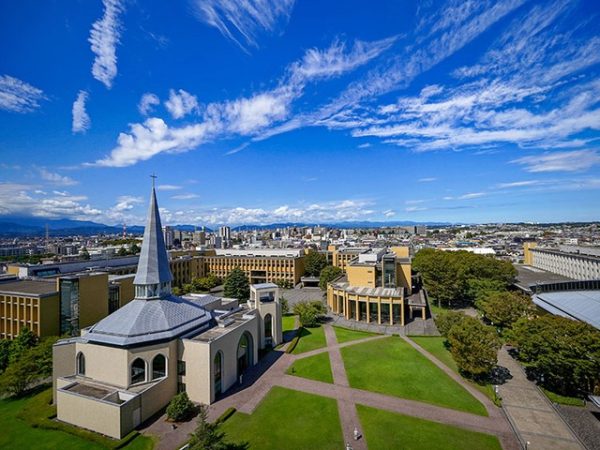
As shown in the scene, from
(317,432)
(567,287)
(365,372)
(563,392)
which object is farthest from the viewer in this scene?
(567,287)

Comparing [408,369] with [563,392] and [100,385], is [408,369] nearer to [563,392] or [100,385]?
[563,392]

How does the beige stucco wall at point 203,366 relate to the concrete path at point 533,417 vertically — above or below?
above

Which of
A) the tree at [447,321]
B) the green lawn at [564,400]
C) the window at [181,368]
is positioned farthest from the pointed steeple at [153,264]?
the green lawn at [564,400]

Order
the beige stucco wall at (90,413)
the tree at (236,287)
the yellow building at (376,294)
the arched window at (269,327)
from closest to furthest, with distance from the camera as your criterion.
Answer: the beige stucco wall at (90,413) < the arched window at (269,327) < the yellow building at (376,294) < the tree at (236,287)

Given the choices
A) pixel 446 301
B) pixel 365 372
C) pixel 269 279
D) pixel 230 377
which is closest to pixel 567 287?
pixel 446 301

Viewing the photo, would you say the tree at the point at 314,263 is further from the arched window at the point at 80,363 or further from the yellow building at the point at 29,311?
the arched window at the point at 80,363

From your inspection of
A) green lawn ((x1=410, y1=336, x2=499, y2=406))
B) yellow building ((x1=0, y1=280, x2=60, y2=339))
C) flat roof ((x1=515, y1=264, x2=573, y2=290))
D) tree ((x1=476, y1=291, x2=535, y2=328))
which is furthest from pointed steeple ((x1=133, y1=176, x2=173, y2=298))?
flat roof ((x1=515, y1=264, x2=573, y2=290))

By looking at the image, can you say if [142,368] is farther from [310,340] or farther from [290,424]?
[310,340]

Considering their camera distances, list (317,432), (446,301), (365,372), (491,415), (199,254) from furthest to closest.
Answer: (199,254) → (446,301) → (365,372) → (491,415) → (317,432)
